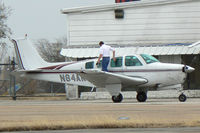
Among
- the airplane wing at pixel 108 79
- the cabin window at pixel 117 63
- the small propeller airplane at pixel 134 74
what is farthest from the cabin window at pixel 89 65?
the cabin window at pixel 117 63

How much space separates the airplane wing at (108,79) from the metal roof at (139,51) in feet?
23.5

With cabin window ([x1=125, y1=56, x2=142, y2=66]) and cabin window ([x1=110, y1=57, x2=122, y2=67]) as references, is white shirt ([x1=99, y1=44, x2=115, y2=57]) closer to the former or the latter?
cabin window ([x1=110, y1=57, x2=122, y2=67])

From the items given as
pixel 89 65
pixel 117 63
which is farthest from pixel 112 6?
pixel 117 63

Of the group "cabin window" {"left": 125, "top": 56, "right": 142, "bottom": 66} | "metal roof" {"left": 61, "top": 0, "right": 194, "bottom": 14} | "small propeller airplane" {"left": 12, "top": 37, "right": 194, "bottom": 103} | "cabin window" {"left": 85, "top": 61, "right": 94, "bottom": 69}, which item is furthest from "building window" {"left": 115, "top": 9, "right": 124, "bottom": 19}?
"cabin window" {"left": 125, "top": 56, "right": 142, "bottom": 66}

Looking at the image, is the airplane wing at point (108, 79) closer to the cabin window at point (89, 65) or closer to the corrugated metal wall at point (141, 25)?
the cabin window at point (89, 65)

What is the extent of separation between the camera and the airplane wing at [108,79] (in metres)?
18.2

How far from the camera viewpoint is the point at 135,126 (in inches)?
341

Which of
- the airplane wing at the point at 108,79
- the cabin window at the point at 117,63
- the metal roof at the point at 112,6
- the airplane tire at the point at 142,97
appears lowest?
the airplane tire at the point at 142,97

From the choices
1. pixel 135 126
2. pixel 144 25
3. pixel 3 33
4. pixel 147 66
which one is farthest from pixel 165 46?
pixel 135 126

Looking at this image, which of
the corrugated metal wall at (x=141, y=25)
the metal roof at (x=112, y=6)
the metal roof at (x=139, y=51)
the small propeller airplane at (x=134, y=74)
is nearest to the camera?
the small propeller airplane at (x=134, y=74)

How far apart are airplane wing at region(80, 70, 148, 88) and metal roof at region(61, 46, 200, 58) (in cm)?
715

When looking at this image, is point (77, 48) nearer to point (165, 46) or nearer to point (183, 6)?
point (165, 46)

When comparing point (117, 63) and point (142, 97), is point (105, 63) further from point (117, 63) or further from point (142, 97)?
point (142, 97)

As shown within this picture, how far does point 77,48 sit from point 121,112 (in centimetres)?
1666
